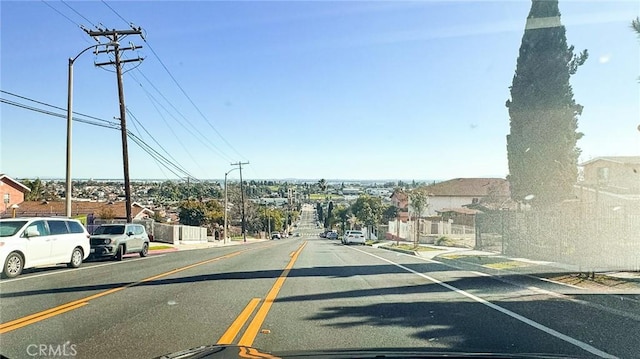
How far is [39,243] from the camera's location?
16531 mm

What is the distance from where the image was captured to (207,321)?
8.92 meters

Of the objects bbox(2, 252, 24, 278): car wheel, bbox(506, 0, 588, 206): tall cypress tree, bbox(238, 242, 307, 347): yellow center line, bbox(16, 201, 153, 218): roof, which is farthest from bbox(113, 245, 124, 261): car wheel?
bbox(16, 201, 153, 218): roof

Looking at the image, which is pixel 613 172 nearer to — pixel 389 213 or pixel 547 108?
pixel 547 108

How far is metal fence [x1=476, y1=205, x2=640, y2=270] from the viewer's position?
58.7ft

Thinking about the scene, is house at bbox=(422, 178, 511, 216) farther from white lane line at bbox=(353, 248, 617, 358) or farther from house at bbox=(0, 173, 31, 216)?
white lane line at bbox=(353, 248, 617, 358)

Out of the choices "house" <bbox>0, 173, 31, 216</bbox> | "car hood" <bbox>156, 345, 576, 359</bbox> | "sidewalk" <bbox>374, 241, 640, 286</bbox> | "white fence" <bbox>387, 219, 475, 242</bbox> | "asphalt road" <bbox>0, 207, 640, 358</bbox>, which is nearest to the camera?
"car hood" <bbox>156, 345, 576, 359</bbox>

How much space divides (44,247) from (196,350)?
44.7 feet

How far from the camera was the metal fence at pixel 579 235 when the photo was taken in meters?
17.9

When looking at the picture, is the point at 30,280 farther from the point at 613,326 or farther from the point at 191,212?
the point at 191,212

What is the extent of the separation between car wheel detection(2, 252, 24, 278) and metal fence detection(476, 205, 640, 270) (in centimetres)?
1658

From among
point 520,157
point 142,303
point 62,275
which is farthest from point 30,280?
point 520,157

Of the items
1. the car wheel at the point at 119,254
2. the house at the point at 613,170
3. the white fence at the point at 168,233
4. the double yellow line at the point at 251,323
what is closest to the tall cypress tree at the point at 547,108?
the double yellow line at the point at 251,323

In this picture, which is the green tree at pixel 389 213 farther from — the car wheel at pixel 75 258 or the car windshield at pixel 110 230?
the car wheel at pixel 75 258

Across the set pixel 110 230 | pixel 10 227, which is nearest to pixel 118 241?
pixel 110 230
